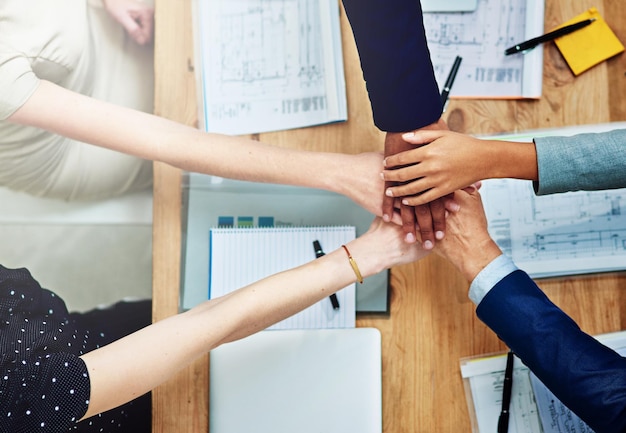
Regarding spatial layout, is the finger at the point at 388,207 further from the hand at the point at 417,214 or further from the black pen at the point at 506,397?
→ the black pen at the point at 506,397

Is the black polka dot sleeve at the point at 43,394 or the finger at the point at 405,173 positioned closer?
the black polka dot sleeve at the point at 43,394

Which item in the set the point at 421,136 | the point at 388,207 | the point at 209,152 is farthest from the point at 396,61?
the point at 209,152

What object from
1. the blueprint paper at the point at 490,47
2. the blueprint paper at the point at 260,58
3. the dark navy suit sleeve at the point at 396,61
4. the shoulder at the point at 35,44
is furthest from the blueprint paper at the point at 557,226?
the shoulder at the point at 35,44

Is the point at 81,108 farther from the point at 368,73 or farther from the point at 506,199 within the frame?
the point at 506,199

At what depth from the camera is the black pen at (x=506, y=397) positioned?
0.98m

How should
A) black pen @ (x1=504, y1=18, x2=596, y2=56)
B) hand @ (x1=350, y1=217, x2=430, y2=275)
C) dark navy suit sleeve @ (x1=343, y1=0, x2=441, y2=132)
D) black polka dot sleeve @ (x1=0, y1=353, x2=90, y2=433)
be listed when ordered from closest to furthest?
1. black polka dot sleeve @ (x1=0, y1=353, x2=90, y2=433)
2. dark navy suit sleeve @ (x1=343, y1=0, x2=441, y2=132)
3. hand @ (x1=350, y1=217, x2=430, y2=275)
4. black pen @ (x1=504, y1=18, x2=596, y2=56)

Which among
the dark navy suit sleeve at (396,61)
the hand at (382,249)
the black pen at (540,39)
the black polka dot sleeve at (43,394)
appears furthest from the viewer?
the black pen at (540,39)

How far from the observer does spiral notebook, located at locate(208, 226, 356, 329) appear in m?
0.99

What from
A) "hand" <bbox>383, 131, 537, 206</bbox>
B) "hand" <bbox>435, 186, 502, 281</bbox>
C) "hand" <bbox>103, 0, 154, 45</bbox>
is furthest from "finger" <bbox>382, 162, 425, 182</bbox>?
"hand" <bbox>103, 0, 154, 45</bbox>

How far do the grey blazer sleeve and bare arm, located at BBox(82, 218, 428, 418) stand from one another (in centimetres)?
23

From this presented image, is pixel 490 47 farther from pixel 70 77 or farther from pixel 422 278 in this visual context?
pixel 70 77

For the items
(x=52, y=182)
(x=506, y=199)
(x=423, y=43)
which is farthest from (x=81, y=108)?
(x=506, y=199)

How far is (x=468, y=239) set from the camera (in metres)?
0.92

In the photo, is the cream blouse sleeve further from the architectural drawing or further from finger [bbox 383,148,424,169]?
the architectural drawing
